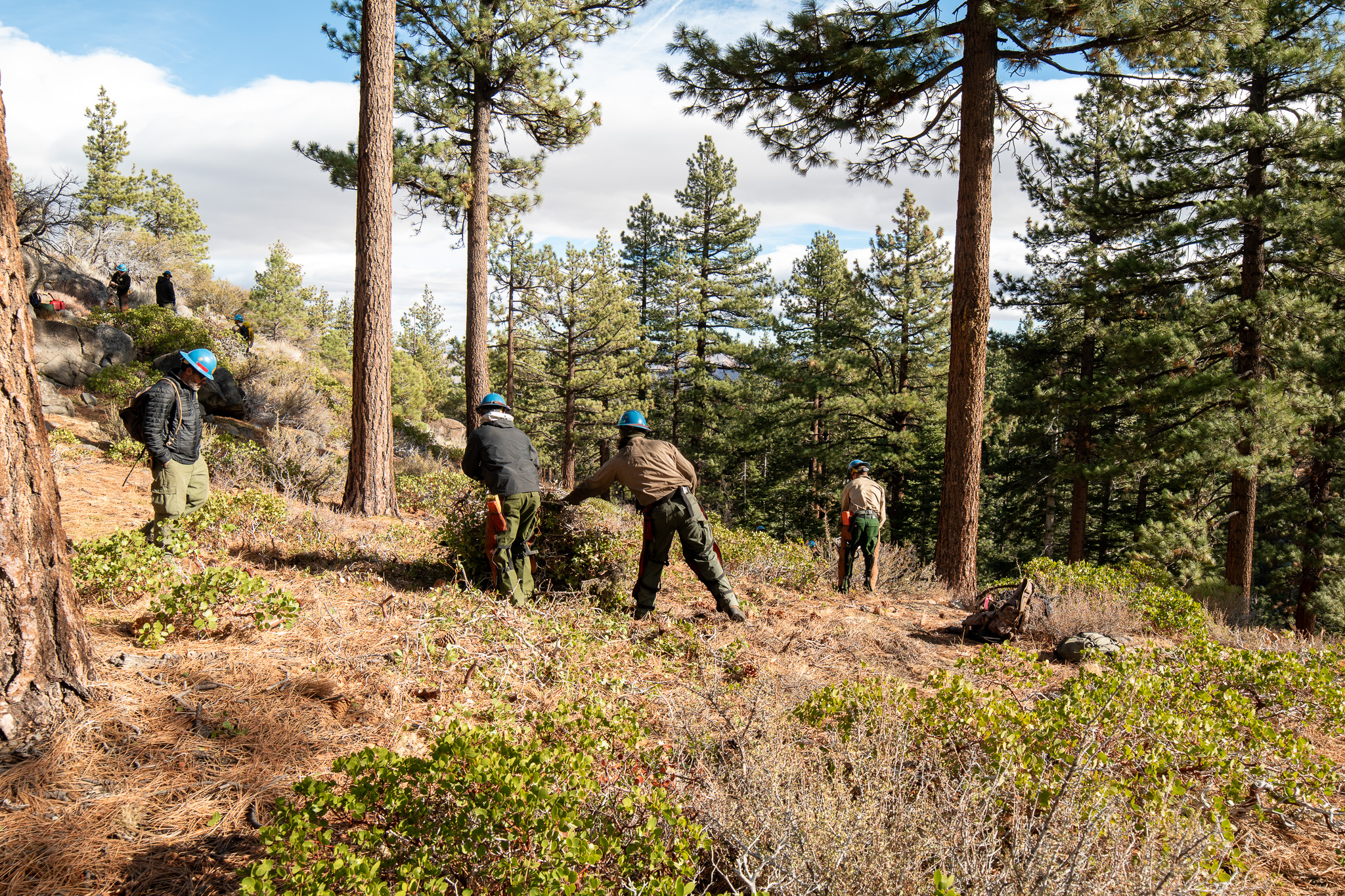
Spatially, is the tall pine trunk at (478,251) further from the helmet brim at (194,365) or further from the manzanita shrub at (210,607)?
the manzanita shrub at (210,607)

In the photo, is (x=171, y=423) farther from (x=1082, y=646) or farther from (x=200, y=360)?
(x=1082, y=646)

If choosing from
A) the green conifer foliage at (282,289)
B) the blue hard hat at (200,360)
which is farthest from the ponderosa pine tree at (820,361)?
the green conifer foliage at (282,289)

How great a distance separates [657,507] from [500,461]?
132cm

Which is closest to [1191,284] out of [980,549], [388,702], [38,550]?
[388,702]

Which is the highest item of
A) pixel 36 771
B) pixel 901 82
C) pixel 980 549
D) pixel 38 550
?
pixel 901 82

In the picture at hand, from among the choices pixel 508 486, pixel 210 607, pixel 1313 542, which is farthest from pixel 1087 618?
pixel 1313 542

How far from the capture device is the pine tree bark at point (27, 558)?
2.82 meters

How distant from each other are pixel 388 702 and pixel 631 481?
2479mm

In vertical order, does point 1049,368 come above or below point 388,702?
above

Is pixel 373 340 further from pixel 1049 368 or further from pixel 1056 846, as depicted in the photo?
pixel 1049 368

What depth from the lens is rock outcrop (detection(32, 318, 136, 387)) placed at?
41.2ft

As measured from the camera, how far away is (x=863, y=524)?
7805mm

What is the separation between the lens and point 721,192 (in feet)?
90.1

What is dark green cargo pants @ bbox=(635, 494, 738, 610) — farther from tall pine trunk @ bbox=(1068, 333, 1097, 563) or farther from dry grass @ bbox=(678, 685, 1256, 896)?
tall pine trunk @ bbox=(1068, 333, 1097, 563)
